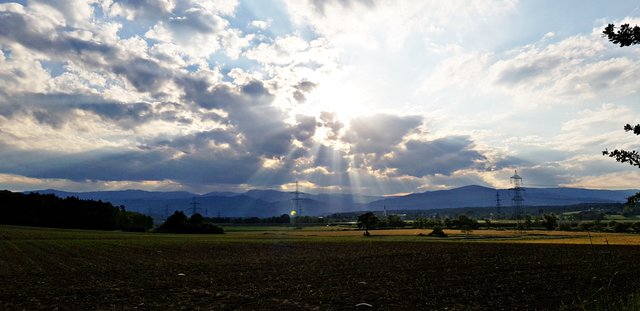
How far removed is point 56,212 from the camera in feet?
519

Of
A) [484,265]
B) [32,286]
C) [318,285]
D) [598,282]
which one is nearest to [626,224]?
[484,265]

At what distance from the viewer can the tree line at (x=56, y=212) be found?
152488 mm

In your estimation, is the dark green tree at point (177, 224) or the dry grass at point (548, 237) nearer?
the dry grass at point (548, 237)

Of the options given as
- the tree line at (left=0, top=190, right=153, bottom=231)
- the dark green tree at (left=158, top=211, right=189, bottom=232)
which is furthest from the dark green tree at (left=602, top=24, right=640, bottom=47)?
the tree line at (left=0, top=190, right=153, bottom=231)

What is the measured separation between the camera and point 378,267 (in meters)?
47.7

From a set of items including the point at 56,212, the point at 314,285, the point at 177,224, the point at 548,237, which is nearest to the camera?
the point at 314,285

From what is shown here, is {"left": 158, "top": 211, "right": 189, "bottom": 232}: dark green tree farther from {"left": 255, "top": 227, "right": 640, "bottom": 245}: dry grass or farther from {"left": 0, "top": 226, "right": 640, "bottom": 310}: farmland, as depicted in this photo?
{"left": 0, "top": 226, "right": 640, "bottom": 310}: farmland

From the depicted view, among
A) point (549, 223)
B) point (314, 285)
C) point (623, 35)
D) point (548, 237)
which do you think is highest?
point (623, 35)

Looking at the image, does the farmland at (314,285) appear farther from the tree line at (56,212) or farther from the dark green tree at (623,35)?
the tree line at (56,212)

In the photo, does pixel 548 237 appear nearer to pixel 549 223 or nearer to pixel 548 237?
pixel 548 237

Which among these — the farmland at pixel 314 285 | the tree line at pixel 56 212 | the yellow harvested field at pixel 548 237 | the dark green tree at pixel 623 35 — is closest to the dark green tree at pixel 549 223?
the yellow harvested field at pixel 548 237

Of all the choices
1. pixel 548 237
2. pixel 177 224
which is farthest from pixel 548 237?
pixel 177 224

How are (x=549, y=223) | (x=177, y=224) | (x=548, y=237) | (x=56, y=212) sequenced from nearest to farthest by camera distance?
1. (x=548, y=237)
2. (x=56, y=212)
3. (x=177, y=224)
4. (x=549, y=223)

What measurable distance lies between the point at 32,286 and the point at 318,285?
806 inches
